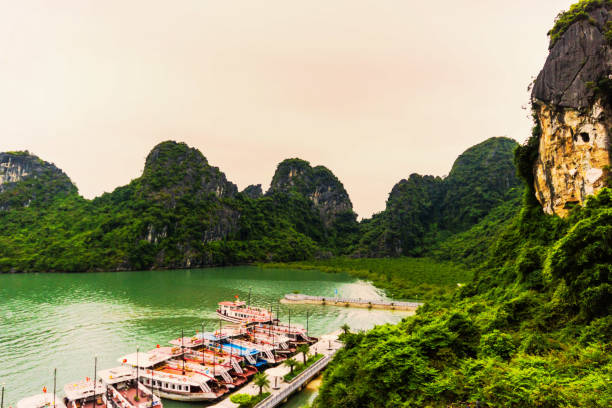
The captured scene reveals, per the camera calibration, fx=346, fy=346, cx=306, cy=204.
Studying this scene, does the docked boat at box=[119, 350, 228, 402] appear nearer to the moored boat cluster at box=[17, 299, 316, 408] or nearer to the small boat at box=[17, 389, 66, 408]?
the moored boat cluster at box=[17, 299, 316, 408]

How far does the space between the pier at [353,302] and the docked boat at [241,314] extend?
1198 centimetres

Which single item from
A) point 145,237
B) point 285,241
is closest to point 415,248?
point 285,241

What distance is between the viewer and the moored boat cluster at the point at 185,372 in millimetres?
20091

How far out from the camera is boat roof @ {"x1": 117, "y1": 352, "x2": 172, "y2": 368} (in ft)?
79.0

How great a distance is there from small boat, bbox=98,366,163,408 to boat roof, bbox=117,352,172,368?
2.86 feet

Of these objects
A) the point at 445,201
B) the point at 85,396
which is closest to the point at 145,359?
the point at 85,396

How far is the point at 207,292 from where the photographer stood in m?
58.7

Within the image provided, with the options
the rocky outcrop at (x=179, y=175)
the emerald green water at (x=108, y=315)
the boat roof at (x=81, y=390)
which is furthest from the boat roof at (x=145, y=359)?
the rocky outcrop at (x=179, y=175)

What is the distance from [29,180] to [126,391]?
478 ft

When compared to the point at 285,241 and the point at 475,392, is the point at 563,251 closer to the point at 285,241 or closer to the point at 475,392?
the point at 475,392

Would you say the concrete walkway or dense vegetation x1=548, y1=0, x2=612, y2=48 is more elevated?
dense vegetation x1=548, y1=0, x2=612, y2=48

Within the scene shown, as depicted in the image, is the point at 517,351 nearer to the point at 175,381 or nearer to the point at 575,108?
the point at 575,108

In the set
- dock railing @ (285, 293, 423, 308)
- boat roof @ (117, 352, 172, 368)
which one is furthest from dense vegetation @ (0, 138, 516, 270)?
boat roof @ (117, 352, 172, 368)

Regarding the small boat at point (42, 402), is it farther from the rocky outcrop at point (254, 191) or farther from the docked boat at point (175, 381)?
the rocky outcrop at point (254, 191)
